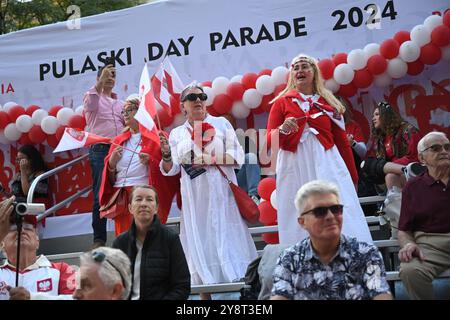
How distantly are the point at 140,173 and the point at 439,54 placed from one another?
308 cm

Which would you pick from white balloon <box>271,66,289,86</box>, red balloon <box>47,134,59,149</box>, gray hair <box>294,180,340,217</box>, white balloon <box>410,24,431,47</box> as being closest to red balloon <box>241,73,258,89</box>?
white balloon <box>271,66,289,86</box>

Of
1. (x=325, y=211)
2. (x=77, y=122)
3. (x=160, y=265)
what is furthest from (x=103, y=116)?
(x=325, y=211)

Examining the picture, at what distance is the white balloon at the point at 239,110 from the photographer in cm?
830

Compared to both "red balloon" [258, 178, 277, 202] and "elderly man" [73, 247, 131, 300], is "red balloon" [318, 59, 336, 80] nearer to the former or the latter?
"red balloon" [258, 178, 277, 202]

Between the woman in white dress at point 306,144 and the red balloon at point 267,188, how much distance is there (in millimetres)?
717

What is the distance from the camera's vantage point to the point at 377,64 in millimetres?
7684

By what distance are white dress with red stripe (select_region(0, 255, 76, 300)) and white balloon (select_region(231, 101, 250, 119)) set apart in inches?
137

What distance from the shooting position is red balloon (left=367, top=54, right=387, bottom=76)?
25.2 ft

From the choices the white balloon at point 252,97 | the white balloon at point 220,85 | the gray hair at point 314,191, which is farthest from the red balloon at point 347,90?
the gray hair at point 314,191

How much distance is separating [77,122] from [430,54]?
397cm

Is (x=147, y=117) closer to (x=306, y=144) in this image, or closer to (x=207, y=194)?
(x=207, y=194)

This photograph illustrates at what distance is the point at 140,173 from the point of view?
7.23 m
